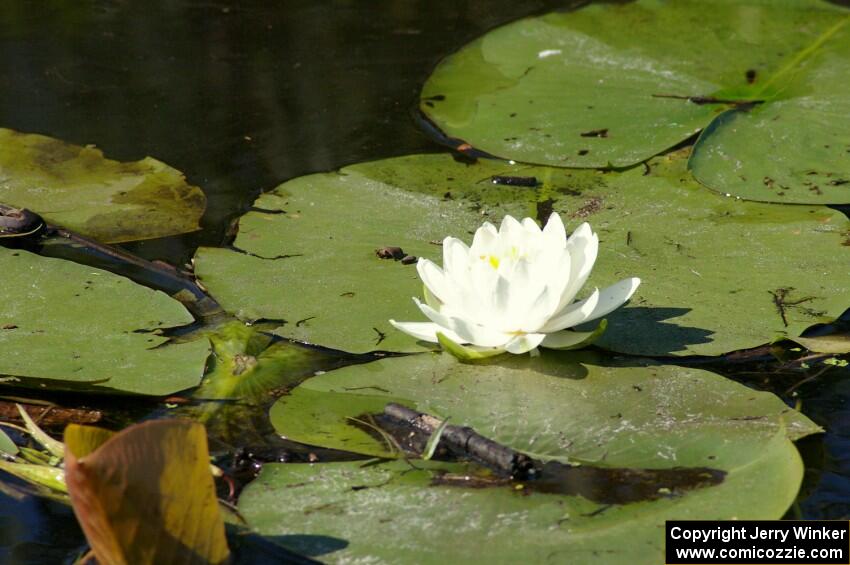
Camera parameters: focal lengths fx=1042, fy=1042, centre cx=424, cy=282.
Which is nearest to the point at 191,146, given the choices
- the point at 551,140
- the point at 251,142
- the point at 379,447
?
the point at 251,142

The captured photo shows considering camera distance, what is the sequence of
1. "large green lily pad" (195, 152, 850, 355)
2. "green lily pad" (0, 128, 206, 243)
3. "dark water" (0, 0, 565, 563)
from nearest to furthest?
"large green lily pad" (195, 152, 850, 355), "green lily pad" (0, 128, 206, 243), "dark water" (0, 0, 565, 563)

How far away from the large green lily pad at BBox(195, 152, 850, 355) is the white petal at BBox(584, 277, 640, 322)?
0.10 metres

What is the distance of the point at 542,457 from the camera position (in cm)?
192

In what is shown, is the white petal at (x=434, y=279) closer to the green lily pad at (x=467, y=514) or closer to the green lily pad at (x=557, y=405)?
the green lily pad at (x=557, y=405)

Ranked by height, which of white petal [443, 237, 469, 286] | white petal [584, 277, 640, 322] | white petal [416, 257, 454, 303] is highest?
white petal [443, 237, 469, 286]

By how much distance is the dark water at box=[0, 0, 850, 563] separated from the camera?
3422 millimetres

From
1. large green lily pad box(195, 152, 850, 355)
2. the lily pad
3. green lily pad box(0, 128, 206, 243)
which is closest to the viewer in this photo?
the lily pad

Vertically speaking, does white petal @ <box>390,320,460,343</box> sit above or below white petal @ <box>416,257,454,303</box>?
below

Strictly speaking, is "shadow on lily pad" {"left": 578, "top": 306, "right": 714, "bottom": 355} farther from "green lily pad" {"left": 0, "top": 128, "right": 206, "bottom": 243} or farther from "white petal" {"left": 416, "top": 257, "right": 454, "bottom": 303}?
"green lily pad" {"left": 0, "top": 128, "right": 206, "bottom": 243}

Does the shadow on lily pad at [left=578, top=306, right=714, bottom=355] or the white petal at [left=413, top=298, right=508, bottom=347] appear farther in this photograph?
the shadow on lily pad at [left=578, top=306, right=714, bottom=355]

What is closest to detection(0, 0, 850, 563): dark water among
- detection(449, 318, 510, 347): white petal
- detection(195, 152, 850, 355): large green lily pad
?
detection(195, 152, 850, 355): large green lily pad

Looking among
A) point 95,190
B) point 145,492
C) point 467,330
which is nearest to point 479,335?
point 467,330

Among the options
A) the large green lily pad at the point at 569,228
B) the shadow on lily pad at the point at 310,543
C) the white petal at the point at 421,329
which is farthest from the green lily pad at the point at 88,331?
→ the shadow on lily pad at the point at 310,543

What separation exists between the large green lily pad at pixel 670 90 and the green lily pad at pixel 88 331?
4.33 feet
